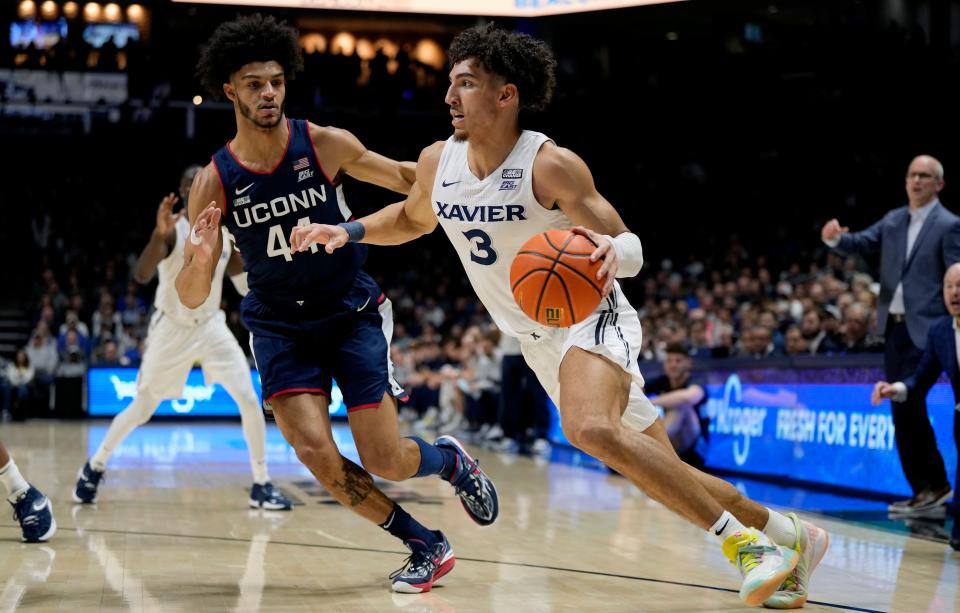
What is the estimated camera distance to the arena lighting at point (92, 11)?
25.0 m

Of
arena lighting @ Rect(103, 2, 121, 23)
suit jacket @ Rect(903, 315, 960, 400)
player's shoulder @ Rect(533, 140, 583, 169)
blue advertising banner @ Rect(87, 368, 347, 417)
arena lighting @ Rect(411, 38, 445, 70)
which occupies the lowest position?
blue advertising banner @ Rect(87, 368, 347, 417)

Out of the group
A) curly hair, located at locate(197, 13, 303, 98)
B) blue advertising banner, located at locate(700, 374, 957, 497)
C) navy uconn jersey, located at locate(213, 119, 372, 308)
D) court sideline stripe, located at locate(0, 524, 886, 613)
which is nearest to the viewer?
court sideline stripe, located at locate(0, 524, 886, 613)

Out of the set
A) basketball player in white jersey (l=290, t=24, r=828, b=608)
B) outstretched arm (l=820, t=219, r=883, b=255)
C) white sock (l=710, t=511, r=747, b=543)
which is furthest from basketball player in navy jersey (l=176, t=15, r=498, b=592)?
outstretched arm (l=820, t=219, r=883, b=255)

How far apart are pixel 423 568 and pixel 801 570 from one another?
1.48 m

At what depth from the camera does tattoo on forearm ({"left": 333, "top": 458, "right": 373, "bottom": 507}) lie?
4.56 m

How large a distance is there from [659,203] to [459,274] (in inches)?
171

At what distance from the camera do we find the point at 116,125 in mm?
23516

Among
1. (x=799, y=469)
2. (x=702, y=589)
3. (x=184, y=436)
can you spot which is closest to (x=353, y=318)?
(x=702, y=589)

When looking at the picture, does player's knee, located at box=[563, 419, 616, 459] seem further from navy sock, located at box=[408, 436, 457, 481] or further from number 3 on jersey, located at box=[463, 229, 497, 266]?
navy sock, located at box=[408, 436, 457, 481]

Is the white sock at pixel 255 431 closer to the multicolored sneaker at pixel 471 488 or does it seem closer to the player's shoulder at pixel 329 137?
the multicolored sneaker at pixel 471 488

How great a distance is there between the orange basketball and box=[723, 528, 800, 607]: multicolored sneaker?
37.6 inches

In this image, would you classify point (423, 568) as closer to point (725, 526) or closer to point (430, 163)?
point (725, 526)

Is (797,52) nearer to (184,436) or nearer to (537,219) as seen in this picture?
(184,436)

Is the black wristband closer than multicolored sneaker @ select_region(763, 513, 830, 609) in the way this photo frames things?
No
